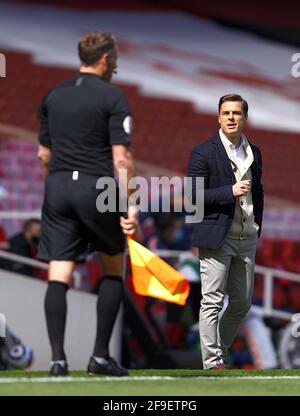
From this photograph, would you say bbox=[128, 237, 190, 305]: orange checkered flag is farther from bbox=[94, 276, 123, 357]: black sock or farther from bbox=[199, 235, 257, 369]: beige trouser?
bbox=[199, 235, 257, 369]: beige trouser

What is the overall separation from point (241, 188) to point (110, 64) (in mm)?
1086

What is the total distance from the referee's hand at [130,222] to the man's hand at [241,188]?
0.90 m

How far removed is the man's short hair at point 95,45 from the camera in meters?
5.40

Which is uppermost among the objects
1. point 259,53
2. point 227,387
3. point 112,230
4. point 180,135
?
point 259,53

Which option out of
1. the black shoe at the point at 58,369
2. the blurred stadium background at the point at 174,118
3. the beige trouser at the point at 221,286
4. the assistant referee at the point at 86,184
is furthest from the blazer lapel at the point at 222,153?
the blurred stadium background at the point at 174,118

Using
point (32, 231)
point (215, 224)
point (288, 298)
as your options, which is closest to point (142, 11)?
point (288, 298)

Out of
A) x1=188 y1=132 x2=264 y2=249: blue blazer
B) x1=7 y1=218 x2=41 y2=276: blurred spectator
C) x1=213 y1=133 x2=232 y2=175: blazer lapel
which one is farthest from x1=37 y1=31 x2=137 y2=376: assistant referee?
x1=7 y1=218 x2=41 y2=276: blurred spectator

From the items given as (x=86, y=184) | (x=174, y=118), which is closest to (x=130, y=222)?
(x=86, y=184)

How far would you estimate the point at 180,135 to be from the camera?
63.3ft

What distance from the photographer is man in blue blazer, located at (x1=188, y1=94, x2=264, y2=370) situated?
634 cm

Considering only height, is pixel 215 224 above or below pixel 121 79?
below

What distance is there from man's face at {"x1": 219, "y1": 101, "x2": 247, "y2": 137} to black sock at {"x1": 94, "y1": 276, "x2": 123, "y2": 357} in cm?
125

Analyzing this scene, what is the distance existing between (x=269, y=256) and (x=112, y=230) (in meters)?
9.82

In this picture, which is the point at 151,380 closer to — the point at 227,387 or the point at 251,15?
the point at 227,387
